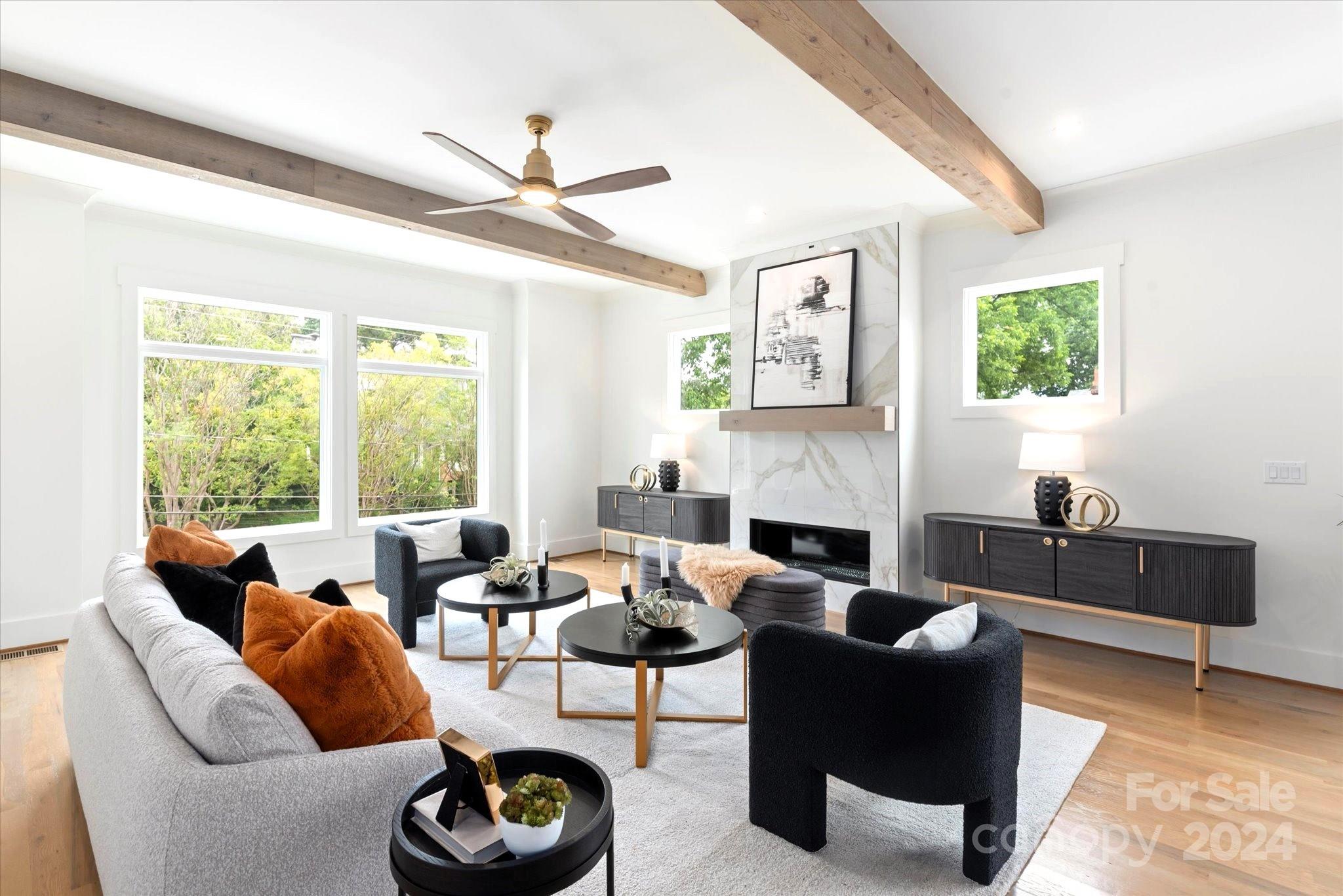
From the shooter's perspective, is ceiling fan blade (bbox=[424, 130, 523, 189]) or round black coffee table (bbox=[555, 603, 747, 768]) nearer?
round black coffee table (bbox=[555, 603, 747, 768])

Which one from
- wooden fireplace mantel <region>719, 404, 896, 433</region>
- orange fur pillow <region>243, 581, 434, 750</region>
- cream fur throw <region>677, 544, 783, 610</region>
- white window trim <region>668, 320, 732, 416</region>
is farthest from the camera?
white window trim <region>668, 320, 732, 416</region>

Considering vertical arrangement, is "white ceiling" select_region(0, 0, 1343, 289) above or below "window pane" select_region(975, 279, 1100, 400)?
above

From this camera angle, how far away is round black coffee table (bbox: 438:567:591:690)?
324 centimetres

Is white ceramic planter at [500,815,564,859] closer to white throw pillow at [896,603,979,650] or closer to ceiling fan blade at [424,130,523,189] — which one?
white throw pillow at [896,603,979,650]

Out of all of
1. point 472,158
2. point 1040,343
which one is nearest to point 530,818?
point 472,158

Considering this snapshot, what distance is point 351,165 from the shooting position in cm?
377

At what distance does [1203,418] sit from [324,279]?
238 inches

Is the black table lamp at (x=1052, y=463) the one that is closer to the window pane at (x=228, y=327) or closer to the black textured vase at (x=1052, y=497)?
the black textured vase at (x=1052, y=497)

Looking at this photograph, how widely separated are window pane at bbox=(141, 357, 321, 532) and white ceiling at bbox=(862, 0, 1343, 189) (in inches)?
193

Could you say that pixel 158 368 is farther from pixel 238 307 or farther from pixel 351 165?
pixel 351 165

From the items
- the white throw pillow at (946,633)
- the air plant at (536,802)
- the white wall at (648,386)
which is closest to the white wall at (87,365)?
the white wall at (648,386)

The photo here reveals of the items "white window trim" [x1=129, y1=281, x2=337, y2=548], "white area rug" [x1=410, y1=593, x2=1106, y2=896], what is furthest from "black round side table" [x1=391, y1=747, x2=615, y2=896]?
"white window trim" [x1=129, y1=281, x2=337, y2=548]

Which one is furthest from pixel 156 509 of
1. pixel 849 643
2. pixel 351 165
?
pixel 849 643

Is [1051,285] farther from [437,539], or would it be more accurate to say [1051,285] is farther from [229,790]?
[229,790]
